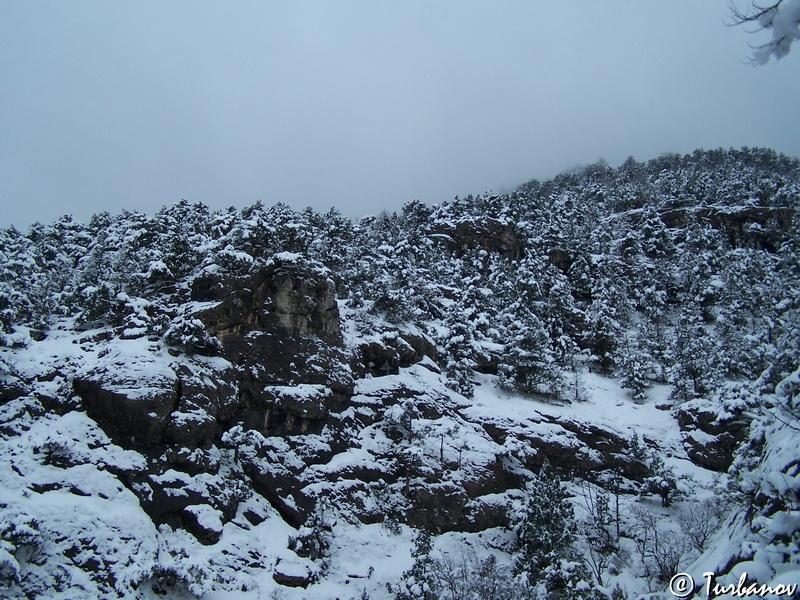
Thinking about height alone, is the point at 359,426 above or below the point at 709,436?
above

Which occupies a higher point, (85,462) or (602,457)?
(85,462)

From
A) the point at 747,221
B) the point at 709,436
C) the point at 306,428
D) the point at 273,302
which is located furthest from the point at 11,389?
the point at 747,221

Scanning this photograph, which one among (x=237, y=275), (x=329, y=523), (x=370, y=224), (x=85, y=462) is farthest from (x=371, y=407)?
(x=370, y=224)

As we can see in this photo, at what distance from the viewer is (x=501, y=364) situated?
134 ft

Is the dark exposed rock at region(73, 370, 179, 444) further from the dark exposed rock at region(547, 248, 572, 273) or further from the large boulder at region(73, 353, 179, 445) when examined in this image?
the dark exposed rock at region(547, 248, 572, 273)

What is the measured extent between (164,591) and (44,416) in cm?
1003

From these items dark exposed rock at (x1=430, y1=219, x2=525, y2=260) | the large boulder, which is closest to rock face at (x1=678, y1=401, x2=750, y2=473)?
the large boulder

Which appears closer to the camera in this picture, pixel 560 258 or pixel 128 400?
pixel 128 400

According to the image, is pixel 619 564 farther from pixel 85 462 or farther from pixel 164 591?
pixel 85 462

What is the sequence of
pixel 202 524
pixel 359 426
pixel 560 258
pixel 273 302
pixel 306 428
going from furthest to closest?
pixel 560 258
pixel 273 302
pixel 359 426
pixel 306 428
pixel 202 524

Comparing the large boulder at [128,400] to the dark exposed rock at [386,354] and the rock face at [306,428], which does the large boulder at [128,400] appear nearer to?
the rock face at [306,428]

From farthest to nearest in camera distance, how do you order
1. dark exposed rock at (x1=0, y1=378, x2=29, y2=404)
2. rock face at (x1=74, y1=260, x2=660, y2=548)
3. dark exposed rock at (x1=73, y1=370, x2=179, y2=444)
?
rock face at (x1=74, y1=260, x2=660, y2=548), dark exposed rock at (x1=73, y1=370, x2=179, y2=444), dark exposed rock at (x1=0, y1=378, x2=29, y2=404)

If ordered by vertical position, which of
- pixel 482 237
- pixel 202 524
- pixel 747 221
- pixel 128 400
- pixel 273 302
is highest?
pixel 747 221

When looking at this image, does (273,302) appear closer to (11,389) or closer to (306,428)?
(306,428)
